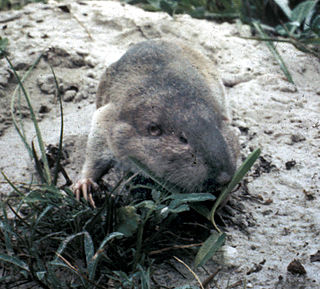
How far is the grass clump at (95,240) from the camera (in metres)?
2.01

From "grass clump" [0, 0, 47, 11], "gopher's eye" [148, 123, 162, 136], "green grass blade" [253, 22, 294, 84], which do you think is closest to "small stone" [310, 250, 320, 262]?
"gopher's eye" [148, 123, 162, 136]

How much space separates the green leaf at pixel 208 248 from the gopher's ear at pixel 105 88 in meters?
1.58

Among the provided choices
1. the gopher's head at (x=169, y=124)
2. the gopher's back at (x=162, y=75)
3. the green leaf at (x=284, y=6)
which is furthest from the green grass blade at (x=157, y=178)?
the green leaf at (x=284, y=6)

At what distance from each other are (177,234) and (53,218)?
0.70m

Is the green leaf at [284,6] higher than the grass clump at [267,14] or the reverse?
higher

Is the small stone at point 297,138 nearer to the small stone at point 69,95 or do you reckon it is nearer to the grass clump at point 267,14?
the grass clump at point 267,14

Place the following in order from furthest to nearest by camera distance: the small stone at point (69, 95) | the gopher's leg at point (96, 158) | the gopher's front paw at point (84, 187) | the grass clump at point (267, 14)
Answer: the grass clump at point (267, 14) → the small stone at point (69, 95) → the gopher's leg at point (96, 158) → the gopher's front paw at point (84, 187)

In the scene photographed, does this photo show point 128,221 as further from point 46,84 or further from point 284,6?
point 284,6

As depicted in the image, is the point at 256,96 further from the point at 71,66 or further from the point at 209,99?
the point at 71,66

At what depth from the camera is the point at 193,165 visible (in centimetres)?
249

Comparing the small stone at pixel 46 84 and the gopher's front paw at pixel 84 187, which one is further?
the small stone at pixel 46 84

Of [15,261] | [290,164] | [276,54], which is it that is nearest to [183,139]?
[290,164]

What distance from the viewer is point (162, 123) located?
2.74m

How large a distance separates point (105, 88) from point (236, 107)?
1291mm
